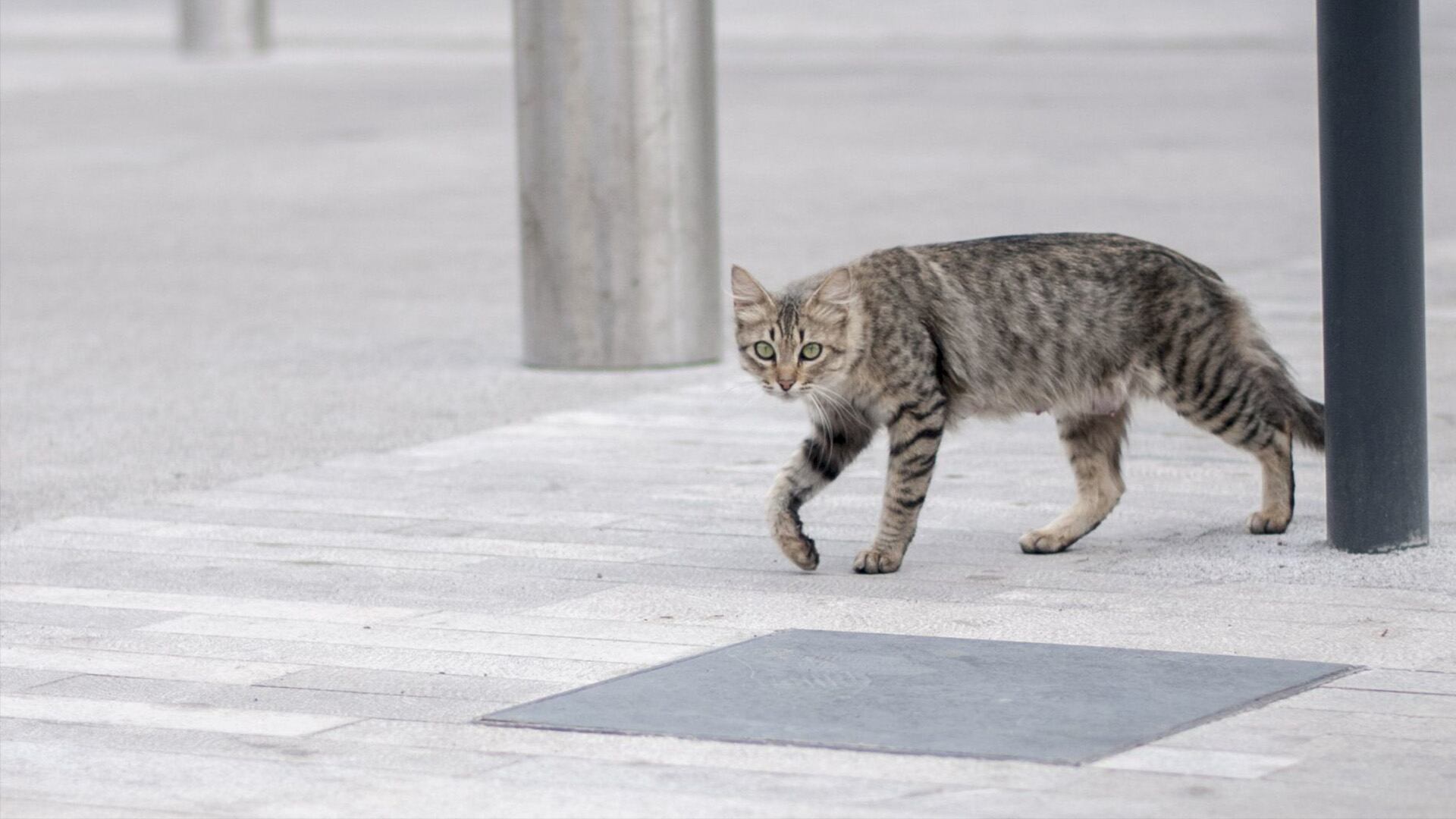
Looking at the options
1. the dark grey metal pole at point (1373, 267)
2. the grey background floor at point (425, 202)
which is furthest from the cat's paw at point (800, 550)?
the grey background floor at point (425, 202)

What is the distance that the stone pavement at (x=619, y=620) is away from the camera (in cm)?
515

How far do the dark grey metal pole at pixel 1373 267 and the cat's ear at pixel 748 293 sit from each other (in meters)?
1.64

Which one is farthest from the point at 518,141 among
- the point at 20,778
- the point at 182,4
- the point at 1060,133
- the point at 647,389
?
the point at 182,4

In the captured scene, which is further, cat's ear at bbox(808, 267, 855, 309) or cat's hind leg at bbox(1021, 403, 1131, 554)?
cat's hind leg at bbox(1021, 403, 1131, 554)

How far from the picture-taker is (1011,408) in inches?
296

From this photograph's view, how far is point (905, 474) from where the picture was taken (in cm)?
721

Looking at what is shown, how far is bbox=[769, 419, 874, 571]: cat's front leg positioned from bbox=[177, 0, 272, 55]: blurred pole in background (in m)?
→ 30.5

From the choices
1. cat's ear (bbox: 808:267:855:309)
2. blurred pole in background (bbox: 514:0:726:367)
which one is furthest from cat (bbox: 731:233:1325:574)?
blurred pole in background (bbox: 514:0:726:367)

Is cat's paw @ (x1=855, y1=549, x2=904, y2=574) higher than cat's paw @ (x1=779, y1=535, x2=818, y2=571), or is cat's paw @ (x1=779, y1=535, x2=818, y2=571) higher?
cat's paw @ (x1=779, y1=535, x2=818, y2=571)

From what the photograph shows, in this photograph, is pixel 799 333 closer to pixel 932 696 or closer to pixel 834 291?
pixel 834 291

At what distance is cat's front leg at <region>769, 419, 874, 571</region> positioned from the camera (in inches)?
285

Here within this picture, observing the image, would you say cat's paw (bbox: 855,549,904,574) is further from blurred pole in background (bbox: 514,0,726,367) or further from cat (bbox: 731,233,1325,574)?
blurred pole in background (bbox: 514,0,726,367)

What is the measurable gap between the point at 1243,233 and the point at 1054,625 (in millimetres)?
9801

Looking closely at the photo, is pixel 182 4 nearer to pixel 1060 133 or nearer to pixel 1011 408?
pixel 1060 133
